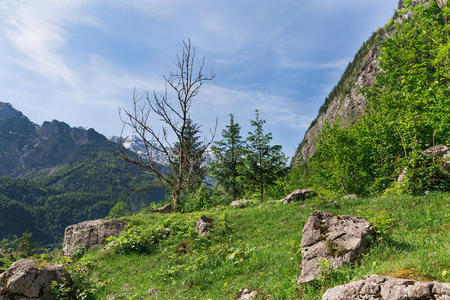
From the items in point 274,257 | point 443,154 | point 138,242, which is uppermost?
point 443,154

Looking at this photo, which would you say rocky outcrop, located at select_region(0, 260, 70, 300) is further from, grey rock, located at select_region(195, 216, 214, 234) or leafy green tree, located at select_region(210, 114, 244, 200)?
leafy green tree, located at select_region(210, 114, 244, 200)

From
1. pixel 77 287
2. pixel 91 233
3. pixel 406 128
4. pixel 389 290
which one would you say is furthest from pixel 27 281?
pixel 406 128

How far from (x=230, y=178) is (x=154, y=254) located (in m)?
14.6

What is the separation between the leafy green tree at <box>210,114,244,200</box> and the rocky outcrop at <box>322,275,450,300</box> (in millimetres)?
22021

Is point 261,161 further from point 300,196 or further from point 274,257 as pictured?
point 274,257

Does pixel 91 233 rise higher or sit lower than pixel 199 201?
lower

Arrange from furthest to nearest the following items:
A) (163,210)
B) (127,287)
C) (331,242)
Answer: (163,210) → (127,287) → (331,242)

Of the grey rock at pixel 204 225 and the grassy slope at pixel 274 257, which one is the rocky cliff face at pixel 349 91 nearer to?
the grey rock at pixel 204 225

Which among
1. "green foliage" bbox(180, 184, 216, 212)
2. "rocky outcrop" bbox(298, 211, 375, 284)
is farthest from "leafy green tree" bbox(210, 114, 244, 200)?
"rocky outcrop" bbox(298, 211, 375, 284)

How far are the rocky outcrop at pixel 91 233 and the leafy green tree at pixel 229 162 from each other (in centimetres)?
1317

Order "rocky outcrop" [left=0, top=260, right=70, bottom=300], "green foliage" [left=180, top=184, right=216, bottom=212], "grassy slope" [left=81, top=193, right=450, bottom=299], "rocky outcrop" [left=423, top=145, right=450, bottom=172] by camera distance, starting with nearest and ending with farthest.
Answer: "grassy slope" [left=81, top=193, right=450, bottom=299] → "rocky outcrop" [left=0, top=260, right=70, bottom=300] → "rocky outcrop" [left=423, top=145, right=450, bottom=172] → "green foliage" [left=180, top=184, right=216, bottom=212]

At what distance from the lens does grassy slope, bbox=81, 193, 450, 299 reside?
527 centimetres

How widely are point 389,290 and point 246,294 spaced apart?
357 cm

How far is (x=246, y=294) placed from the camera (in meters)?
6.16
